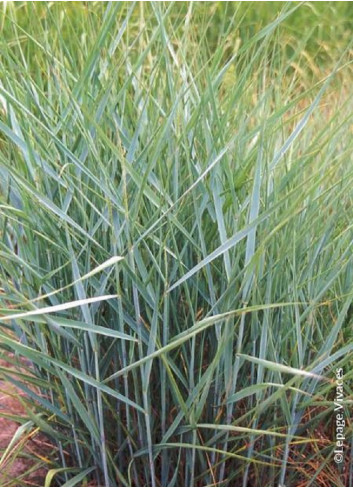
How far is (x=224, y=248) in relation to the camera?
145cm

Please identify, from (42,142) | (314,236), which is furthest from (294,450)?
(42,142)

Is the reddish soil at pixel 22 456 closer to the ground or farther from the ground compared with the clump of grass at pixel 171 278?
closer to the ground

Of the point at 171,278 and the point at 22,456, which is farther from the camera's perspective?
the point at 22,456

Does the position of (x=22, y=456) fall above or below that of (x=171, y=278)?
below

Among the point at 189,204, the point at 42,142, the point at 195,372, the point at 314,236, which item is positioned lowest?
the point at 195,372

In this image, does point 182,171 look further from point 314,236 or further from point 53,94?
point 53,94

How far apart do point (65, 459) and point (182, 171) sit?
68 centimetres

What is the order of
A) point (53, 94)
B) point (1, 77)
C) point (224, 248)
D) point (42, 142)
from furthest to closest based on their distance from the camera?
1. point (53, 94)
2. point (1, 77)
3. point (42, 142)
4. point (224, 248)

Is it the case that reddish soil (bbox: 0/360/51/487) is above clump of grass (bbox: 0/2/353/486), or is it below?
below

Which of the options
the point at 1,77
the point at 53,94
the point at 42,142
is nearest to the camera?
the point at 42,142

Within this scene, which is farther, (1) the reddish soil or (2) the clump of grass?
(1) the reddish soil

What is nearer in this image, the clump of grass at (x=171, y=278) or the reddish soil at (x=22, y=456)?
the clump of grass at (x=171, y=278)

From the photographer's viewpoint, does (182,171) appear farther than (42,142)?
Yes

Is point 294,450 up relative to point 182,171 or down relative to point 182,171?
down
